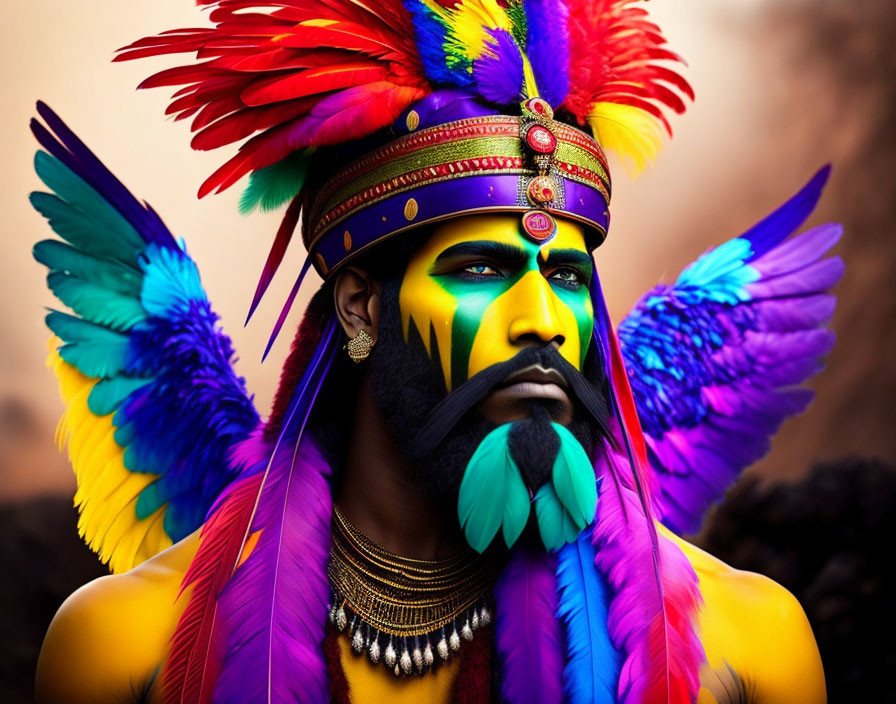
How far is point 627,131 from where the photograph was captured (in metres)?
2.04

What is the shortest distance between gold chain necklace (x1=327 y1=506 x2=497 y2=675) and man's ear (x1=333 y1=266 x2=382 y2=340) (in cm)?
41

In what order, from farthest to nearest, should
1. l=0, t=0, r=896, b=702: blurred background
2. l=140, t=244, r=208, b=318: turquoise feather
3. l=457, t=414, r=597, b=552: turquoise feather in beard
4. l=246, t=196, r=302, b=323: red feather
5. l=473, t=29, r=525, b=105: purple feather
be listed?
l=0, t=0, r=896, b=702: blurred background < l=140, t=244, r=208, b=318: turquoise feather < l=246, t=196, r=302, b=323: red feather < l=473, t=29, r=525, b=105: purple feather < l=457, t=414, r=597, b=552: turquoise feather in beard

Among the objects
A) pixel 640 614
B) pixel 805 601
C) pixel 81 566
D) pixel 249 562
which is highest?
pixel 249 562

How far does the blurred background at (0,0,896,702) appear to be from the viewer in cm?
347

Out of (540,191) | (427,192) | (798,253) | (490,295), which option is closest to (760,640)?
(490,295)

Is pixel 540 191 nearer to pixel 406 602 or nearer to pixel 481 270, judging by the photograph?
pixel 481 270

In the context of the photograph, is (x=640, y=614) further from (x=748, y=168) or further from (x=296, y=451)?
(x=748, y=168)

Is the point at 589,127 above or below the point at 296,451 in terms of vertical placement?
above

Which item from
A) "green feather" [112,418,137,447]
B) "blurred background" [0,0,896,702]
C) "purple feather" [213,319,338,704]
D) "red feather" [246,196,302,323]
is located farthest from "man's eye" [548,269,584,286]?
"blurred background" [0,0,896,702]

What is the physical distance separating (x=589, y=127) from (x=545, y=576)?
0.88m

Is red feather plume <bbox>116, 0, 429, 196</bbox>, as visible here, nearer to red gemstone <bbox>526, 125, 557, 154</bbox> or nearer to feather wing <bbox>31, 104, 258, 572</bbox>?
red gemstone <bbox>526, 125, 557, 154</bbox>

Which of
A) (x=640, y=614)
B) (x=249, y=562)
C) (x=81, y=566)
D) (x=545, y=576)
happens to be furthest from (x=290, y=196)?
(x=81, y=566)

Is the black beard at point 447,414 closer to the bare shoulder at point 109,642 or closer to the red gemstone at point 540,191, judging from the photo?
the red gemstone at point 540,191

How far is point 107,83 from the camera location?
139 inches
